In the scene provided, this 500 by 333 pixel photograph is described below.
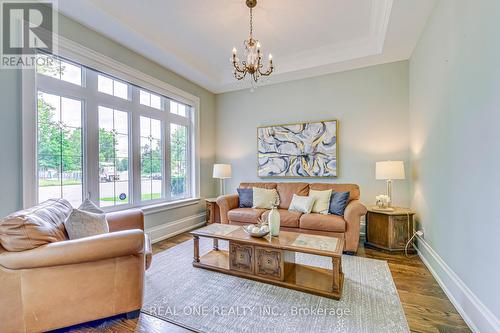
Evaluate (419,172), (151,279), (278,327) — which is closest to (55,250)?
(151,279)

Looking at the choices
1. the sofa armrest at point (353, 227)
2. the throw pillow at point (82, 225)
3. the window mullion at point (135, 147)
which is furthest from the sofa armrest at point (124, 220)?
the sofa armrest at point (353, 227)

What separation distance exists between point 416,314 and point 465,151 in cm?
136

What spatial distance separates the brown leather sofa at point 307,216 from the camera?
9.75 feet

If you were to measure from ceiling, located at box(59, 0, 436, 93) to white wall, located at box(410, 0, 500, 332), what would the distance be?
1.65 feet

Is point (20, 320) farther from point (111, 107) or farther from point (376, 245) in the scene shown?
point (376, 245)

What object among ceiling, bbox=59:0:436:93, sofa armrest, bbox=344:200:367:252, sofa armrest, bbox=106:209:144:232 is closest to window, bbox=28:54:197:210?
ceiling, bbox=59:0:436:93

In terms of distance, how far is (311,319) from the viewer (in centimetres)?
173

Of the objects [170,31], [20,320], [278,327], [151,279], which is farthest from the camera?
[170,31]

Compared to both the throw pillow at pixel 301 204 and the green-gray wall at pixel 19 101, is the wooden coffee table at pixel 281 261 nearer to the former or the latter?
the throw pillow at pixel 301 204

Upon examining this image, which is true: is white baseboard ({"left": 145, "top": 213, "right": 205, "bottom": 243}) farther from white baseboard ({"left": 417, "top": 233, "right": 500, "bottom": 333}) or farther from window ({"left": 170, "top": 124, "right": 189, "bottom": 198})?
white baseboard ({"left": 417, "top": 233, "right": 500, "bottom": 333})

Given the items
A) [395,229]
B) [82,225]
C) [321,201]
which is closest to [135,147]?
[82,225]

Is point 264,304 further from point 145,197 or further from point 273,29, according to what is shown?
point 273,29

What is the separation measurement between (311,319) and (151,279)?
162 centimetres

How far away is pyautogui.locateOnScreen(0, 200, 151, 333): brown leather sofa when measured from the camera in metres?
1.44
